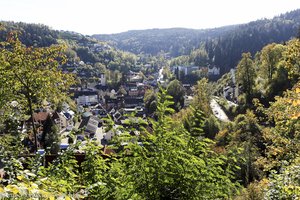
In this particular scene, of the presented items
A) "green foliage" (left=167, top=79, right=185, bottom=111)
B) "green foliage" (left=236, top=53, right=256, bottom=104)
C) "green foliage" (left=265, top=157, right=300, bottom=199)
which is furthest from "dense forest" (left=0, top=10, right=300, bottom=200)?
"green foliage" (left=167, top=79, right=185, bottom=111)

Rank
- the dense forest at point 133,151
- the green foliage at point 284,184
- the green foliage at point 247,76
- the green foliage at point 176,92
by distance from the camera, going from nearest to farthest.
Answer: the dense forest at point 133,151 → the green foliage at point 284,184 → the green foliage at point 247,76 → the green foliage at point 176,92

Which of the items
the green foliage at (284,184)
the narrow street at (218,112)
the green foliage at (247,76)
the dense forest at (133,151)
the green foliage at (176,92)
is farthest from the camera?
the green foliage at (176,92)

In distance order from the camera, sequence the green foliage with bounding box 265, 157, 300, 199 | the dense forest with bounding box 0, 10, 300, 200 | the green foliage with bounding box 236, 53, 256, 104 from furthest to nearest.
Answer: the green foliage with bounding box 236, 53, 256, 104 < the green foliage with bounding box 265, 157, 300, 199 < the dense forest with bounding box 0, 10, 300, 200

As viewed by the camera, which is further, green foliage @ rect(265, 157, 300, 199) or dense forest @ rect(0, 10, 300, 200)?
green foliage @ rect(265, 157, 300, 199)

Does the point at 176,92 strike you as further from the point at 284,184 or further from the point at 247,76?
the point at 284,184

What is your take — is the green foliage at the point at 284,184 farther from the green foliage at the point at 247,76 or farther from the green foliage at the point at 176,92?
the green foliage at the point at 176,92

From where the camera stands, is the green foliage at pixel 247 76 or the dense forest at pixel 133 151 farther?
the green foliage at pixel 247 76

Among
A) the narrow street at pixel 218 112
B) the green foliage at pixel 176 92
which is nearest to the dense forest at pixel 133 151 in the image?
the narrow street at pixel 218 112

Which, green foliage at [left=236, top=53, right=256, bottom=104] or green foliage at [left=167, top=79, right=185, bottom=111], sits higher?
green foliage at [left=236, top=53, right=256, bottom=104]

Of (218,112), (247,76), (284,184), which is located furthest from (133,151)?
(218,112)

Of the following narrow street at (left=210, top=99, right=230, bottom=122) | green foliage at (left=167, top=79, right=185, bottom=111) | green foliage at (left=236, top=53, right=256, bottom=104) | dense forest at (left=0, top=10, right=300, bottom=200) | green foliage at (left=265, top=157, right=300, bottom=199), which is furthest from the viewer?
green foliage at (left=167, top=79, right=185, bottom=111)

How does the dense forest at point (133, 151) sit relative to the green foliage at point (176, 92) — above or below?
above

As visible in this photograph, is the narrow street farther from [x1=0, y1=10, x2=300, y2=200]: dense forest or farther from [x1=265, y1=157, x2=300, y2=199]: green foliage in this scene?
[x1=265, y1=157, x2=300, y2=199]: green foliage

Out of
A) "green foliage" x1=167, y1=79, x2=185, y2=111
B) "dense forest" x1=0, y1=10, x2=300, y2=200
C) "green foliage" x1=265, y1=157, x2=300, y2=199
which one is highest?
"dense forest" x1=0, y1=10, x2=300, y2=200
